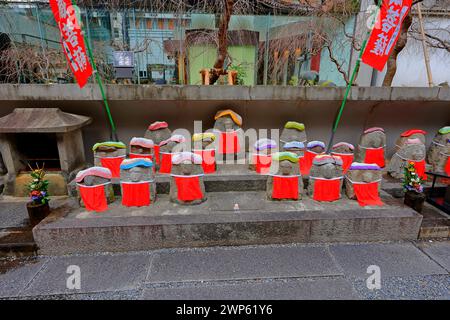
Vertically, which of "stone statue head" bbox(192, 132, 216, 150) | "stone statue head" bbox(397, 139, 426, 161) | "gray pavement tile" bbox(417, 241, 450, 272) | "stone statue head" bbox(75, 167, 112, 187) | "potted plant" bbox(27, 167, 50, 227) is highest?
"stone statue head" bbox(192, 132, 216, 150)

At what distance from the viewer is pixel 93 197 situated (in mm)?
4289

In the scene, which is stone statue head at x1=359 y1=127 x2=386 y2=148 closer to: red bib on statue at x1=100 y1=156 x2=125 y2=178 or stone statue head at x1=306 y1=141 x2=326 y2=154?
stone statue head at x1=306 y1=141 x2=326 y2=154

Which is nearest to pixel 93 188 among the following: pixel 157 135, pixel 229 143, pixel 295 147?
pixel 157 135

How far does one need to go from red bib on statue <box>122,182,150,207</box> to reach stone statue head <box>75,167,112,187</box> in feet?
1.26

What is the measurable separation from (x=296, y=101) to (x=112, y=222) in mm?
5045

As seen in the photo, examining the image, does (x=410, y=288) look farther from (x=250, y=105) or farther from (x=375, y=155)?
(x=250, y=105)

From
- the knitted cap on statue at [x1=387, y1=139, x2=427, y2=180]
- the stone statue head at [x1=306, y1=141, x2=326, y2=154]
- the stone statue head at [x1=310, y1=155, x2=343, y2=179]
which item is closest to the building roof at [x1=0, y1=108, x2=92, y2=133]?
the stone statue head at [x1=310, y1=155, x2=343, y2=179]

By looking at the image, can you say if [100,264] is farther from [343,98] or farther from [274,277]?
[343,98]

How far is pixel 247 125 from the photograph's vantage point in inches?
267

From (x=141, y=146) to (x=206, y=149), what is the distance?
1.41m

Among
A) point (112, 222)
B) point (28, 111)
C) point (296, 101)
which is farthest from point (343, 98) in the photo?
point (28, 111)

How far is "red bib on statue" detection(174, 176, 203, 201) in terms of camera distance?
14.5 feet

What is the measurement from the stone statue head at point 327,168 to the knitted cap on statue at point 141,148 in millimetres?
3460

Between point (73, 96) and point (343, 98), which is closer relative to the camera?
point (73, 96)
